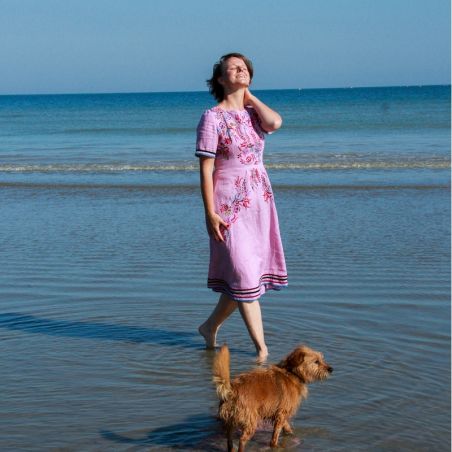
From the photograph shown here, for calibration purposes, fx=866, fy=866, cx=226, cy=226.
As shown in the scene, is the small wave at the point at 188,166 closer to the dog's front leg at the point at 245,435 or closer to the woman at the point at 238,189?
the woman at the point at 238,189

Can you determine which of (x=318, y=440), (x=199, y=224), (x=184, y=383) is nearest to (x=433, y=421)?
(x=318, y=440)

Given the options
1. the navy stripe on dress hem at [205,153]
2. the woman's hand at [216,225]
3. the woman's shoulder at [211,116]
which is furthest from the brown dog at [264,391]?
the woman's shoulder at [211,116]

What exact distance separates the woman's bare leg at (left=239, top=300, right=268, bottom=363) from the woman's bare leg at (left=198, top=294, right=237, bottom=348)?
185mm

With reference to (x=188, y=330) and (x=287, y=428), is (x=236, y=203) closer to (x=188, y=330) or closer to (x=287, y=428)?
(x=188, y=330)

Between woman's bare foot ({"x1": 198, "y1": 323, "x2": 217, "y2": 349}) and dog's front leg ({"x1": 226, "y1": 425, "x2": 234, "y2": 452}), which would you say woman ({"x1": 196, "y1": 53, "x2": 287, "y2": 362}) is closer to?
woman's bare foot ({"x1": 198, "y1": 323, "x2": 217, "y2": 349})

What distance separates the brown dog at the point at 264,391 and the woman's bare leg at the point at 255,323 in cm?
106

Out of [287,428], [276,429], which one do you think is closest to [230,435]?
[276,429]

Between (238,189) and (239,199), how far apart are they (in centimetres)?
6

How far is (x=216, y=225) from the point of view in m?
4.98

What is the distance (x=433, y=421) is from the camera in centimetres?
416

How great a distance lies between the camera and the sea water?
415 cm

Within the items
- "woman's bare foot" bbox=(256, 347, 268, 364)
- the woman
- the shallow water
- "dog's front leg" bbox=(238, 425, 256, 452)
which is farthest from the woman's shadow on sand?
"dog's front leg" bbox=(238, 425, 256, 452)

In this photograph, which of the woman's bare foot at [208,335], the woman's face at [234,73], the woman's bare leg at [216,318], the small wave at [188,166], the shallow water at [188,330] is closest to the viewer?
the shallow water at [188,330]

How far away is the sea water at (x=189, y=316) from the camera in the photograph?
415 centimetres
